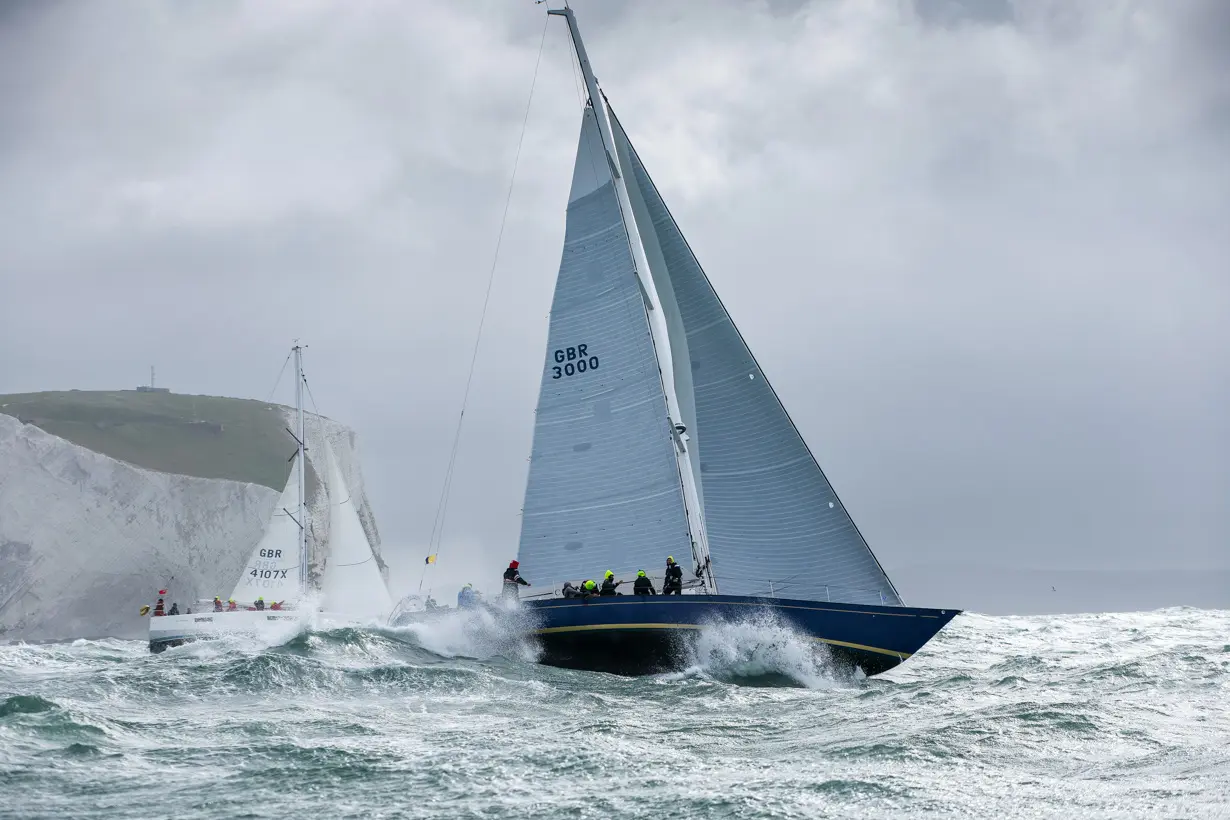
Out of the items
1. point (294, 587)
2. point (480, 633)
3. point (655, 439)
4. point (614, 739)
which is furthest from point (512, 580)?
point (294, 587)

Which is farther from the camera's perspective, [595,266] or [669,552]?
[595,266]

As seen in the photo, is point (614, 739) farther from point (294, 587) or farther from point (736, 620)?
point (294, 587)

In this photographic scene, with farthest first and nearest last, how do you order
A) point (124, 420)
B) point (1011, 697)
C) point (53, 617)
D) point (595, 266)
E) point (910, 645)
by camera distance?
point (124, 420) → point (53, 617) → point (595, 266) → point (910, 645) → point (1011, 697)

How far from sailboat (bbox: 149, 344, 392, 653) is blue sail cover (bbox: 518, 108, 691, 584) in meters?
14.3

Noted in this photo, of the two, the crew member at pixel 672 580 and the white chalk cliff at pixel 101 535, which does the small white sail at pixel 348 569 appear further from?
the crew member at pixel 672 580

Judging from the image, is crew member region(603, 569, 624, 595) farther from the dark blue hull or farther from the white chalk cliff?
the white chalk cliff

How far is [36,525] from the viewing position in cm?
4950

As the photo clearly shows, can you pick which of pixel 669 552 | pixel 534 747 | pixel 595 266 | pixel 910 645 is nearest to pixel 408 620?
pixel 669 552

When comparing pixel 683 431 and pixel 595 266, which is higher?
pixel 595 266

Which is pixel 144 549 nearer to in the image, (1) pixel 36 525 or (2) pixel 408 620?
(1) pixel 36 525

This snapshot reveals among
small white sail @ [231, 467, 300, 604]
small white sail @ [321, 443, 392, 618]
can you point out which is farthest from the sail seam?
small white sail @ [321, 443, 392, 618]

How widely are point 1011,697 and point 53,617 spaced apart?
155 ft

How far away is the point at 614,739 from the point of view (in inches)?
360

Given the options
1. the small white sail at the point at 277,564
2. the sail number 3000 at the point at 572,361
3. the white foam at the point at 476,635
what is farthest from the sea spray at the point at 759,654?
the small white sail at the point at 277,564
